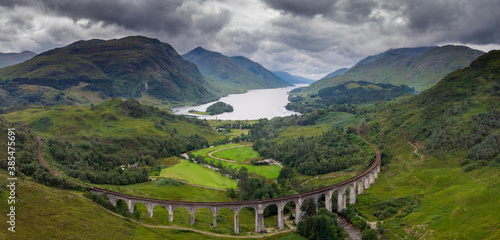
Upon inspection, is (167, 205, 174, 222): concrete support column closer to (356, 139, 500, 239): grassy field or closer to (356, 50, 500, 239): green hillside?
(356, 50, 500, 239): green hillside

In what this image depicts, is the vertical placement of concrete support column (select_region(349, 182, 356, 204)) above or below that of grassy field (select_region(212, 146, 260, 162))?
below

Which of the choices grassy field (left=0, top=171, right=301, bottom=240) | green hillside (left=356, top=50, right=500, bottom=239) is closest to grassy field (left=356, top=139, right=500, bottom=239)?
green hillside (left=356, top=50, right=500, bottom=239)

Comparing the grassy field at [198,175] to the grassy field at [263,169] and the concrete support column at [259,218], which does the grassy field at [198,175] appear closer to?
the grassy field at [263,169]

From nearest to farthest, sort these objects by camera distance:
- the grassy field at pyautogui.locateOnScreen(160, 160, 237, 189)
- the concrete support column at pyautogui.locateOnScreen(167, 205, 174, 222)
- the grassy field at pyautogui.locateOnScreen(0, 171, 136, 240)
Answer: the grassy field at pyautogui.locateOnScreen(0, 171, 136, 240)
the concrete support column at pyautogui.locateOnScreen(167, 205, 174, 222)
the grassy field at pyautogui.locateOnScreen(160, 160, 237, 189)

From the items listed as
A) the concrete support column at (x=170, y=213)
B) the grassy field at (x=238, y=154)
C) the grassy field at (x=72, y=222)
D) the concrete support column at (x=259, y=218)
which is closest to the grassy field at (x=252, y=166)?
the grassy field at (x=238, y=154)

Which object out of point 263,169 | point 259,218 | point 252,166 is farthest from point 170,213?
point 252,166

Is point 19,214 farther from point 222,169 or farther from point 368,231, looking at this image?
point 222,169

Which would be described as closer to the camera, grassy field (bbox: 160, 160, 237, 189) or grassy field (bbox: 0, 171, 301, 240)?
grassy field (bbox: 0, 171, 301, 240)
